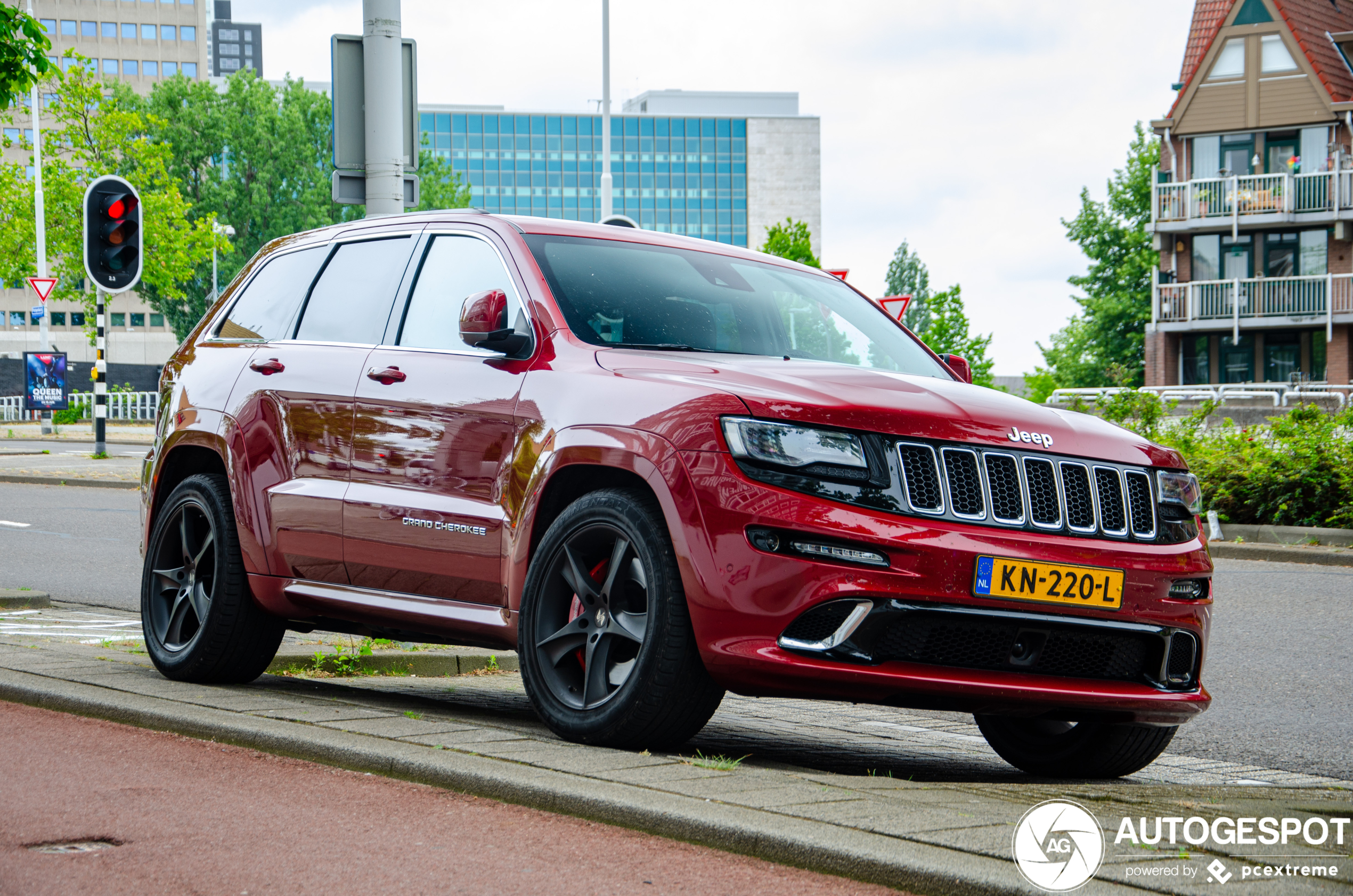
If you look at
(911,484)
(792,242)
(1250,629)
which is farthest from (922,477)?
(792,242)

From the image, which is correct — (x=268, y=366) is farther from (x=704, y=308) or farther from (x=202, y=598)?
(x=704, y=308)

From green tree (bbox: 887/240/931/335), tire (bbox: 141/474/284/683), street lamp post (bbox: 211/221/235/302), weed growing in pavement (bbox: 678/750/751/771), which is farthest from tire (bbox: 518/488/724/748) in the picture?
green tree (bbox: 887/240/931/335)

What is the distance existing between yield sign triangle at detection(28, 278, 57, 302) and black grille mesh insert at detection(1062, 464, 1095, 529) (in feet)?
118

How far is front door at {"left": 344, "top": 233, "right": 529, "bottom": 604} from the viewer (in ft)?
17.9

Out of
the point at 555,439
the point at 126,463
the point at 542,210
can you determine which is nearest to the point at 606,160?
the point at 126,463

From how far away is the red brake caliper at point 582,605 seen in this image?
5023 millimetres

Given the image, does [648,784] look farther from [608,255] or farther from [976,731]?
[976,731]

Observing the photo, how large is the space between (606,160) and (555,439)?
1018 inches

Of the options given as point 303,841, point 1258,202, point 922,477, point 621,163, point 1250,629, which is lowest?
point 1250,629

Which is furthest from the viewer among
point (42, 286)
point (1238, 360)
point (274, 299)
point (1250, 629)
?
point (1238, 360)

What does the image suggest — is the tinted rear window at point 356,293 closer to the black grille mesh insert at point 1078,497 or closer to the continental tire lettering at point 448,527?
the continental tire lettering at point 448,527

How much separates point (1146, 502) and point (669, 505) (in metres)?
1.55

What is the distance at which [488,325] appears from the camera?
5316 mm

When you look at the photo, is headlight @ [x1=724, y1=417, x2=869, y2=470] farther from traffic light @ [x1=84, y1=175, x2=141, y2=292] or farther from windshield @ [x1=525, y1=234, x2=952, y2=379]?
traffic light @ [x1=84, y1=175, x2=141, y2=292]
